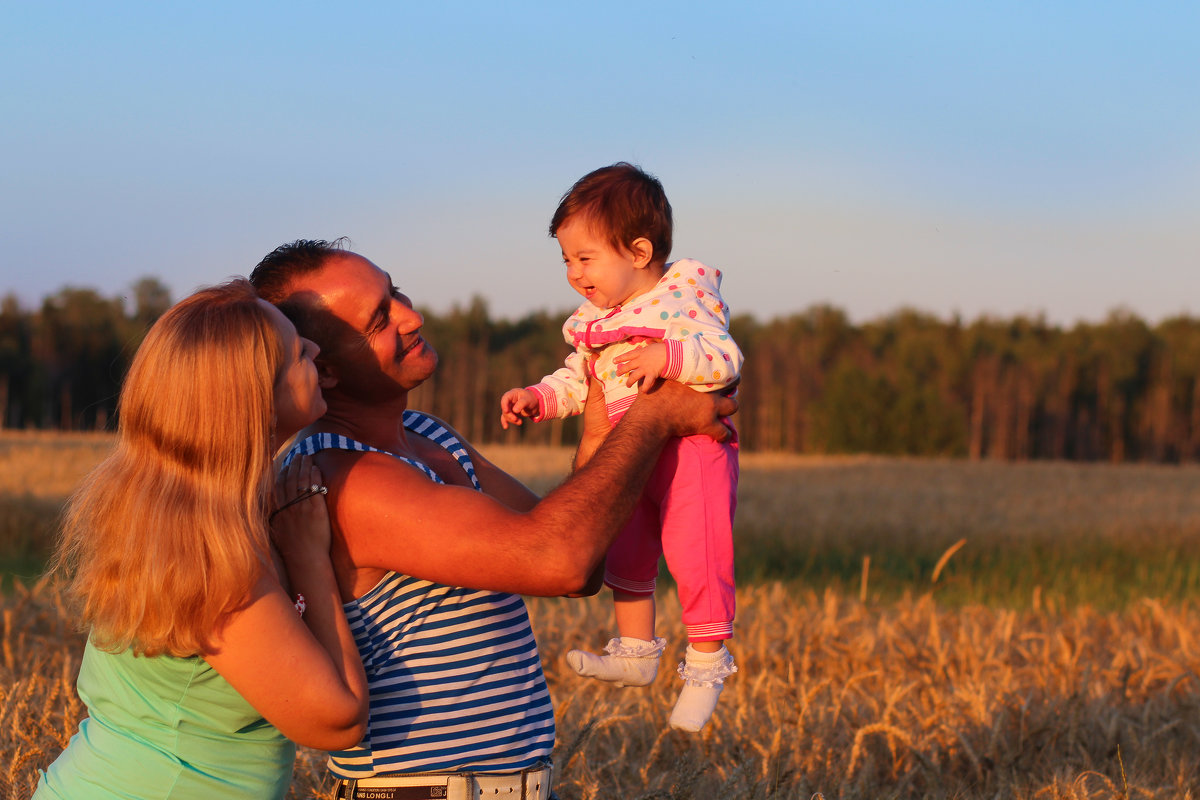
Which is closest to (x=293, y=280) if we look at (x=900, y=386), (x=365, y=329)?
(x=365, y=329)

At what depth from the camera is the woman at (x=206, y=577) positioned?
2023 millimetres

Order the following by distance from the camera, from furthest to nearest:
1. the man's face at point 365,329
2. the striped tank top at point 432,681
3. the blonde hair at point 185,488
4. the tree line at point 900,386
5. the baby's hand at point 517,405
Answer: the tree line at point 900,386
the baby's hand at point 517,405
the man's face at point 365,329
the striped tank top at point 432,681
the blonde hair at point 185,488

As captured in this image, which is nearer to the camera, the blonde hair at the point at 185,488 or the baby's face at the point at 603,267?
the blonde hair at the point at 185,488

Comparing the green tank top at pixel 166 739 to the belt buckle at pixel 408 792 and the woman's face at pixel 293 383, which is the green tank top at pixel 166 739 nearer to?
the belt buckle at pixel 408 792

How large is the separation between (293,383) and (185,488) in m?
0.30

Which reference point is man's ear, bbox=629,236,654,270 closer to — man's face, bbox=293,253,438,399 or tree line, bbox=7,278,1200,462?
man's face, bbox=293,253,438,399

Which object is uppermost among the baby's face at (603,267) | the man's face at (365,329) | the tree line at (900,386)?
the baby's face at (603,267)

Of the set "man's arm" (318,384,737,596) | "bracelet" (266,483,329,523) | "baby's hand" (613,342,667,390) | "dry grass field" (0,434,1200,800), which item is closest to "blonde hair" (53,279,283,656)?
"bracelet" (266,483,329,523)

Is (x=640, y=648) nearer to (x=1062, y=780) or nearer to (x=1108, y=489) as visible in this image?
(x=1062, y=780)

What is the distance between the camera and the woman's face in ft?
7.18

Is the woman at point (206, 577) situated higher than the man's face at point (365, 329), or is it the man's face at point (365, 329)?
the man's face at point (365, 329)

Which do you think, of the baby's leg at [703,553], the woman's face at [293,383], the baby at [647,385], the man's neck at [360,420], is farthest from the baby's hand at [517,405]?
the woman's face at [293,383]

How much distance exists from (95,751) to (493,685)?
835 mm

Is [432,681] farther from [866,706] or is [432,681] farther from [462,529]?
[866,706]
